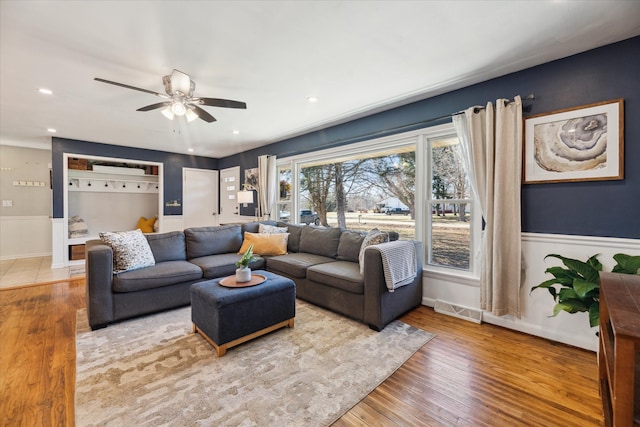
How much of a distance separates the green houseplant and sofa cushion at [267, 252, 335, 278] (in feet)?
7.43

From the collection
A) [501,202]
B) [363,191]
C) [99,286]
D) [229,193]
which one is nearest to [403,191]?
[363,191]

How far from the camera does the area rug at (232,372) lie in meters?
1.55

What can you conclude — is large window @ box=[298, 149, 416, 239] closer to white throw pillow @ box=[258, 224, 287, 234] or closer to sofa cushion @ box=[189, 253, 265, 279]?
white throw pillow @ box=[258, 224, 287, 234]

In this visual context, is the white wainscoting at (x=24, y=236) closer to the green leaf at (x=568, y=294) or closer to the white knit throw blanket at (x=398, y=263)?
the white knit throw blanket at (x=398, y=263)

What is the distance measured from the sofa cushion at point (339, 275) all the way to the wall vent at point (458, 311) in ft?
3.31

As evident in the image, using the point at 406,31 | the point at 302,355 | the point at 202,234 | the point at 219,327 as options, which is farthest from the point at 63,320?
the point at 406,31

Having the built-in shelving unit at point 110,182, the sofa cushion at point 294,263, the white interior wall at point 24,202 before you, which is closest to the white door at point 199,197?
the built-in shelving unit at point 110,182

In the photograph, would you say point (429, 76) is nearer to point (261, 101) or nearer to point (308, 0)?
point (308, 0)

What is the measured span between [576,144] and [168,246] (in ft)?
14.5

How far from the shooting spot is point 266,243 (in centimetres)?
392

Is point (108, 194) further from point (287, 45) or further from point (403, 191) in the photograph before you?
point (403, 191)

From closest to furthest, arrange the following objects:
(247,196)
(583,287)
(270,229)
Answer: (583,287), (270,229), (247,196)

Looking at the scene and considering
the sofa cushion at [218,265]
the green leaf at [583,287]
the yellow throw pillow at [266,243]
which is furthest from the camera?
the yellow throw pillow at [266,243]

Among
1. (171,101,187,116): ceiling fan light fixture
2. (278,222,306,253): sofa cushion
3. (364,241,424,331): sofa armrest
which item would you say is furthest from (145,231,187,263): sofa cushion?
(364,241,424,331): sofa armrest
